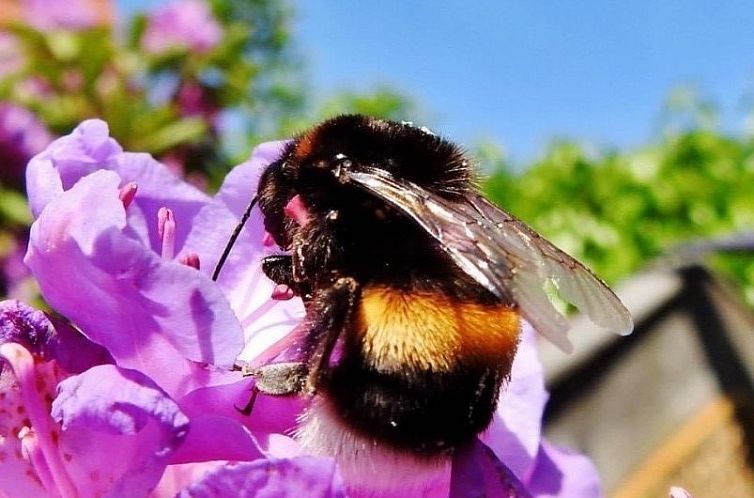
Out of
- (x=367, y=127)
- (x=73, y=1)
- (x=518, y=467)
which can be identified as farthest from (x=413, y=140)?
(x=73, y=1)

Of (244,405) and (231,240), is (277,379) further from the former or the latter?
(231,240)

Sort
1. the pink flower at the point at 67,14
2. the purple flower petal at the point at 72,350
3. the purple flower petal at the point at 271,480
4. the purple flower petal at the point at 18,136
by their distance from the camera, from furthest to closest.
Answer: the pink flower at the point at 67,14 < the purple flower petal at the point at 18,136 < the purple flower petal at the point at 72,350 < the purple flower petal at the point at 271,480

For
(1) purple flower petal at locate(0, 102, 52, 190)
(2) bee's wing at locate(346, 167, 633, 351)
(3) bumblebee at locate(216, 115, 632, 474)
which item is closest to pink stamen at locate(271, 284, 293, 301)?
(3) bumblebee at locate(216, 115, 632, 474)

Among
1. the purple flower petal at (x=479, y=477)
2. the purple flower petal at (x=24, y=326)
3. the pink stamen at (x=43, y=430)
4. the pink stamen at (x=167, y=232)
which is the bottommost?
the pink stamen at (x=43, y=430)

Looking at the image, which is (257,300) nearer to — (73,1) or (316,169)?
(316,169)

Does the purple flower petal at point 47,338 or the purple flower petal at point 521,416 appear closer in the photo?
the purple flower petal at point 47,338

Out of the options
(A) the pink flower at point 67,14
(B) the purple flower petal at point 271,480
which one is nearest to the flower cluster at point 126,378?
(B) the purple flower petal at point 271,480

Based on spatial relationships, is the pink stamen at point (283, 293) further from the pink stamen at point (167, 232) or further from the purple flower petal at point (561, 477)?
the purple flower petal at point (561, 477)

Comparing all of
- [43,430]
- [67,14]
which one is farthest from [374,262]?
[67,14]

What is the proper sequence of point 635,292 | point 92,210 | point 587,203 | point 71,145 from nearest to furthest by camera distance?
point 92,210 → point 71,145 → point 635,292 → point 587,203
